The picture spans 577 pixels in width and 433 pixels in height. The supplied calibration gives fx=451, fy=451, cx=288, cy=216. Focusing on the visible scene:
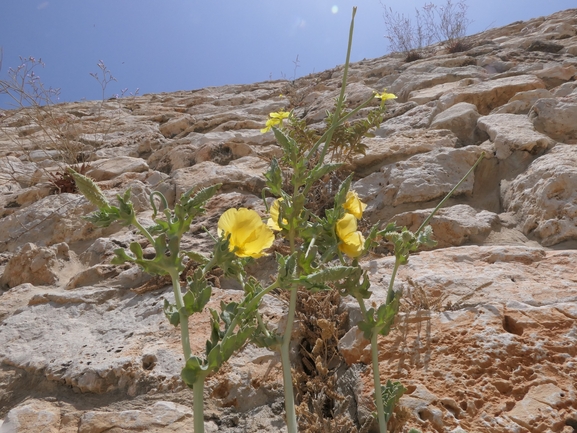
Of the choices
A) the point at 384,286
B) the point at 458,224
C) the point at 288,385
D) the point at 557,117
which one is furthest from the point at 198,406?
the point at 557,117

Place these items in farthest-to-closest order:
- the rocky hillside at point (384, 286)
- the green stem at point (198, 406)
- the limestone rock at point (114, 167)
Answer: the limestone rock at point (114, 167), the rocky hillside at point (384, 286), the green stem at point (198, 406)

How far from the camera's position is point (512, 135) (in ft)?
6.88

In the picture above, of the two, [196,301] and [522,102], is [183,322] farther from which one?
[522,102]

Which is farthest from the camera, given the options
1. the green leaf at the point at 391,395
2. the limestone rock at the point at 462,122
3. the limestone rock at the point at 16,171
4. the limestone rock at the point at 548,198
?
the limestone rock at the point at 16,171

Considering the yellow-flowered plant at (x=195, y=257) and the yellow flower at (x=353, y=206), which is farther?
the yellow flower at (x=353, y=206)

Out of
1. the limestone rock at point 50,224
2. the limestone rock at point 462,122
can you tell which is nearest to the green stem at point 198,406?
the limestone rock at point 50,224

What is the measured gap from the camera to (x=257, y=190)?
231cm

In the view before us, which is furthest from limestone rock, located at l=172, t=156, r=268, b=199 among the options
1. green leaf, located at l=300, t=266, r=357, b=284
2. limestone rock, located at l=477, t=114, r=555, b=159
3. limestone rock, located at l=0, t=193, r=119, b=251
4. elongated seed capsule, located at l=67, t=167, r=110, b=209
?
green leaf, located at l=300, t=266, r=357, b=284

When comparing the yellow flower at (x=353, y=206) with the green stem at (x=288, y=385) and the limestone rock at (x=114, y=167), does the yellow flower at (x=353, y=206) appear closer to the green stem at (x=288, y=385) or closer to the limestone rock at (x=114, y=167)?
the green stem at (x=288, y=385)

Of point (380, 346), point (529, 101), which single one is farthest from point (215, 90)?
point (380, 346)

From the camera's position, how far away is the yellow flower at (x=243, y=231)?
79cm

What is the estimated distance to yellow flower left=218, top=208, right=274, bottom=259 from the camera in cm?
79

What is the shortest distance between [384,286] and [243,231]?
762mm

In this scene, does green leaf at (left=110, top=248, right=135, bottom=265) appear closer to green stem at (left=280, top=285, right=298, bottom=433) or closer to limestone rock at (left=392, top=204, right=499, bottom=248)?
green stem at (left=280, top=285, right=298, bottom=433)
